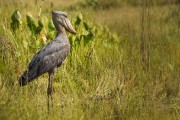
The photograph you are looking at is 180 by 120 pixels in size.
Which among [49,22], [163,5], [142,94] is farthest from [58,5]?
[142,94]

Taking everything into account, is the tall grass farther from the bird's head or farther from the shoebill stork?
the bird's head

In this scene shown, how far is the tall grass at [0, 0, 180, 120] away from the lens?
4938 mm

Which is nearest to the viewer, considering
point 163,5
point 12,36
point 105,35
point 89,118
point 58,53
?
point 89,118

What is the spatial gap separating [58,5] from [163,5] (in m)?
3.03

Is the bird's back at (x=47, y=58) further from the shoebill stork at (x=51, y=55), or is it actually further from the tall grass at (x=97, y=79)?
the tall grass at (x=97, y=79)

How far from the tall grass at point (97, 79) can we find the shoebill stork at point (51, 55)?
159 mm

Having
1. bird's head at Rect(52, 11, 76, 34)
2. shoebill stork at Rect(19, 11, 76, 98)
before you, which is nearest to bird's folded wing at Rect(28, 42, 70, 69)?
shoebill stork at Rect(19, 11, 76, 98)

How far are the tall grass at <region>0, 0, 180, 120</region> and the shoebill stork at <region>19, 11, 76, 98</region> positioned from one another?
16 cm

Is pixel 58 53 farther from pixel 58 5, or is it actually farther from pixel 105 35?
A: pixel 58 5

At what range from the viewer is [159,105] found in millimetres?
5590

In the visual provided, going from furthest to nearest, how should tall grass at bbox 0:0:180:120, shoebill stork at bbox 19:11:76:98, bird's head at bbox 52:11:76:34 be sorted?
bird's head at bbox 52:11:76:34, shoebill stork at bbox 19:11:76:98, tall grass at bbox 0:0:180:120

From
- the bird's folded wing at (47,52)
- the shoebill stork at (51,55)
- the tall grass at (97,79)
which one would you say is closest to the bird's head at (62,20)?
the shoebill stork at (51,55)

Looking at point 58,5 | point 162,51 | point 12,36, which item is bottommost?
point 58,5

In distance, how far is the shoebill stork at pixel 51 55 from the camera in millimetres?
5176
